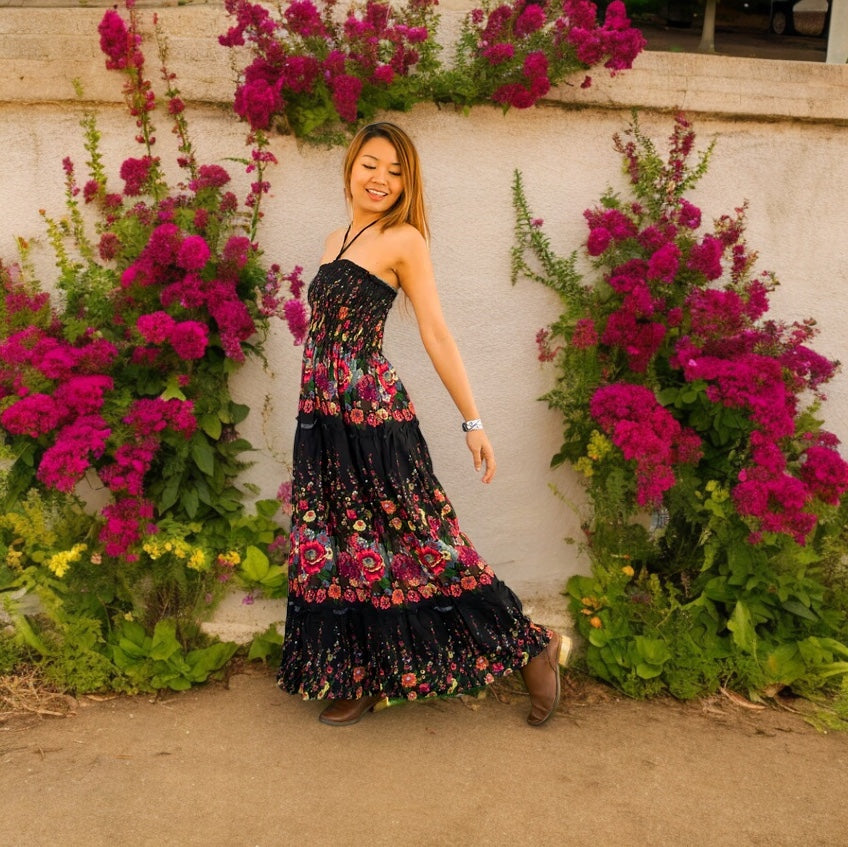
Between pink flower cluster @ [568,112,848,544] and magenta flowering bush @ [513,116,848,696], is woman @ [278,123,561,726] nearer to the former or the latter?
magenta flowering bush @ [513,116,848,696]

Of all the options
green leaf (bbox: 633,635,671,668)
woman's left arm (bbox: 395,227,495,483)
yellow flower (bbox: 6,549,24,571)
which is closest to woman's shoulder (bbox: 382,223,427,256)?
woman's left arm (bbox: 395,227,495,483)

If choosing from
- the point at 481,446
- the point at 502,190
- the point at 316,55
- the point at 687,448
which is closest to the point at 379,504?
the point at 481,446

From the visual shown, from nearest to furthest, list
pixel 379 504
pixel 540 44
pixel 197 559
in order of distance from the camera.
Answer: pixel 379 504
pixel 197 559
pixel 540 44

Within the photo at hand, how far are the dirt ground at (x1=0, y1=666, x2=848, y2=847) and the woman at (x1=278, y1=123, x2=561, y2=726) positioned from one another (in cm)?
23

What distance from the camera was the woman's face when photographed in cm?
284

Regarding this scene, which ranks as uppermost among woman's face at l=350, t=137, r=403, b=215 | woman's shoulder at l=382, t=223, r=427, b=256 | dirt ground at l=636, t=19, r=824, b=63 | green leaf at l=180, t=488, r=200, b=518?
dirt ground at l=636, t=19, r=824, b=63

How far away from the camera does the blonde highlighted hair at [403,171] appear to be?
2.85 m

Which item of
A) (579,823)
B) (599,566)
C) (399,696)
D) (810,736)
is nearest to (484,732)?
(399,696)

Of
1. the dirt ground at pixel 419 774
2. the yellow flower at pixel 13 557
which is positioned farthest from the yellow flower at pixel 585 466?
the yellow flower at pixel 13 557

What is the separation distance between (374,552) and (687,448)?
1.25 meters

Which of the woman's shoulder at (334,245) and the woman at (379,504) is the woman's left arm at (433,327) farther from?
the woman's shoulder at (334,245)

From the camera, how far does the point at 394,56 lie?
344 cm

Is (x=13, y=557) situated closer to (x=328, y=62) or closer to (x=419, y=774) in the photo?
(x=419, y=774)

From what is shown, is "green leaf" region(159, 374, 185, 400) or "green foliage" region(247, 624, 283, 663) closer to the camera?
"green leaf" region(159, 374, 185, 400)
